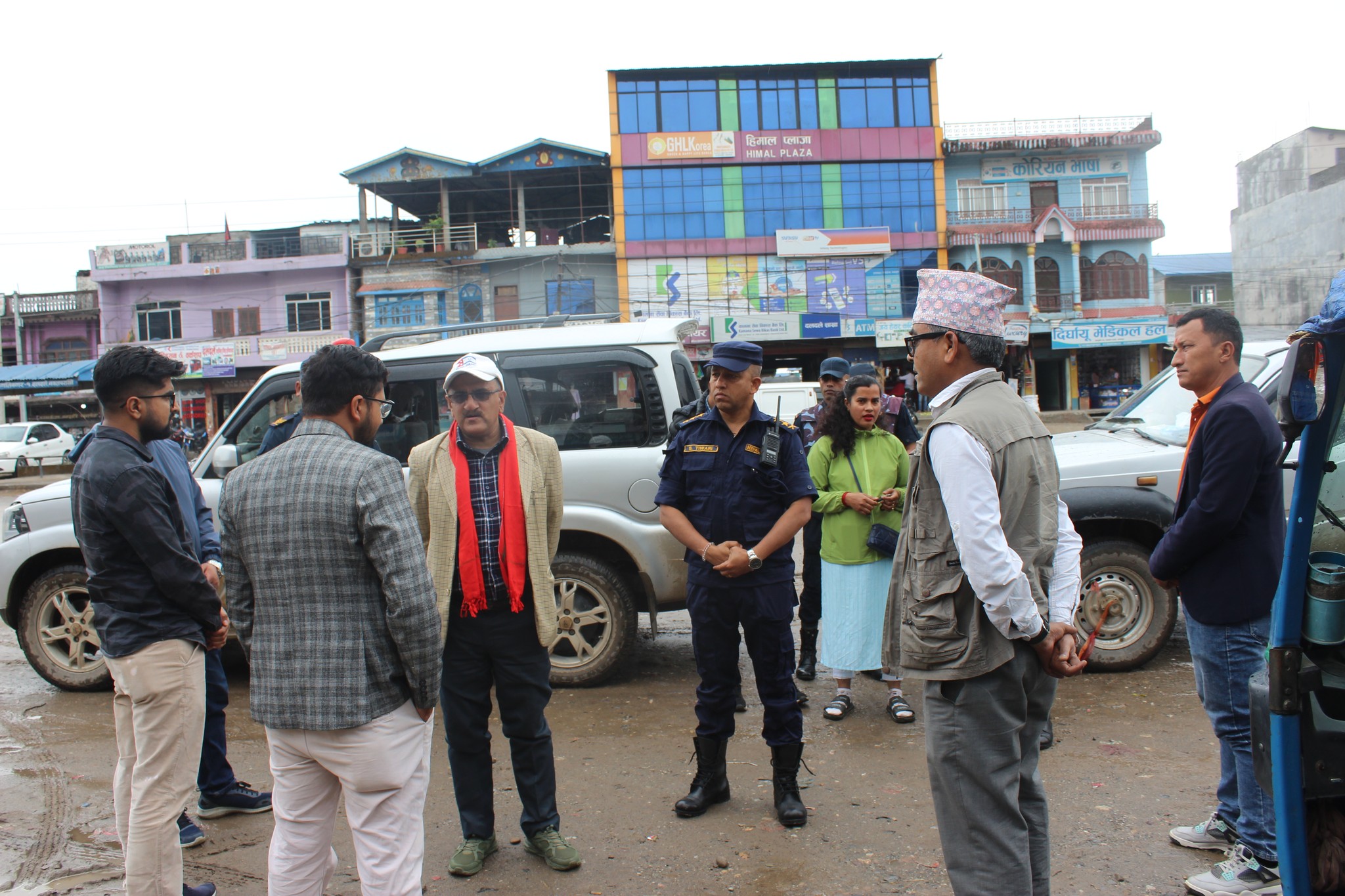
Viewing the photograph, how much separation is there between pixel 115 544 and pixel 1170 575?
374cm

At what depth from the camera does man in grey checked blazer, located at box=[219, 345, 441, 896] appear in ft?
8.07

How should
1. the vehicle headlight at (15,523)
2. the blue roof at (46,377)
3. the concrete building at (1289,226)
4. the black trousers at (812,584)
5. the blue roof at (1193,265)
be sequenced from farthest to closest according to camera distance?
the blue roof at (1193,265)
the concrete building at (1289,226)
the blue roof at (46,377)
the black trousers at (812,584)
the vehicle headlight at (15,523)

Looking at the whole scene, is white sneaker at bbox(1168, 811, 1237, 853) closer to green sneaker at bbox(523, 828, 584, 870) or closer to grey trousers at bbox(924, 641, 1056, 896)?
grey trousers at bbox(924, 641, 1056, 896)

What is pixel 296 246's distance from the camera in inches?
1410

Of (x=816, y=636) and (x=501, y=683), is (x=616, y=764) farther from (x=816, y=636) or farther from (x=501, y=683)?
(x=816, y=636)

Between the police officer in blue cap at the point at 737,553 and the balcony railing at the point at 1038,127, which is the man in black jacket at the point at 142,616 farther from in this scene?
the balcony railing at the point at 1038,127

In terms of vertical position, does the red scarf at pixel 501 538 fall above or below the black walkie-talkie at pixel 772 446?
below

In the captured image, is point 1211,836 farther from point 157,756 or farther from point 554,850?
point 157,756

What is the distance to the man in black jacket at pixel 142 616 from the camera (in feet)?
9.62

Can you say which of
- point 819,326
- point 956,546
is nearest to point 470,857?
point 956,546

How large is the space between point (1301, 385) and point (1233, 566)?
55.2 inches

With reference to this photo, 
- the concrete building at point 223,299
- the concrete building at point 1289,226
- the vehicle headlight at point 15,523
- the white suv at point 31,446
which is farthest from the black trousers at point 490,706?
the concrete building at point 1289,226

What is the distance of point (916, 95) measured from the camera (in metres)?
35.4

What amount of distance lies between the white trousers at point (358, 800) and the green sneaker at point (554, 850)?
86 cm
